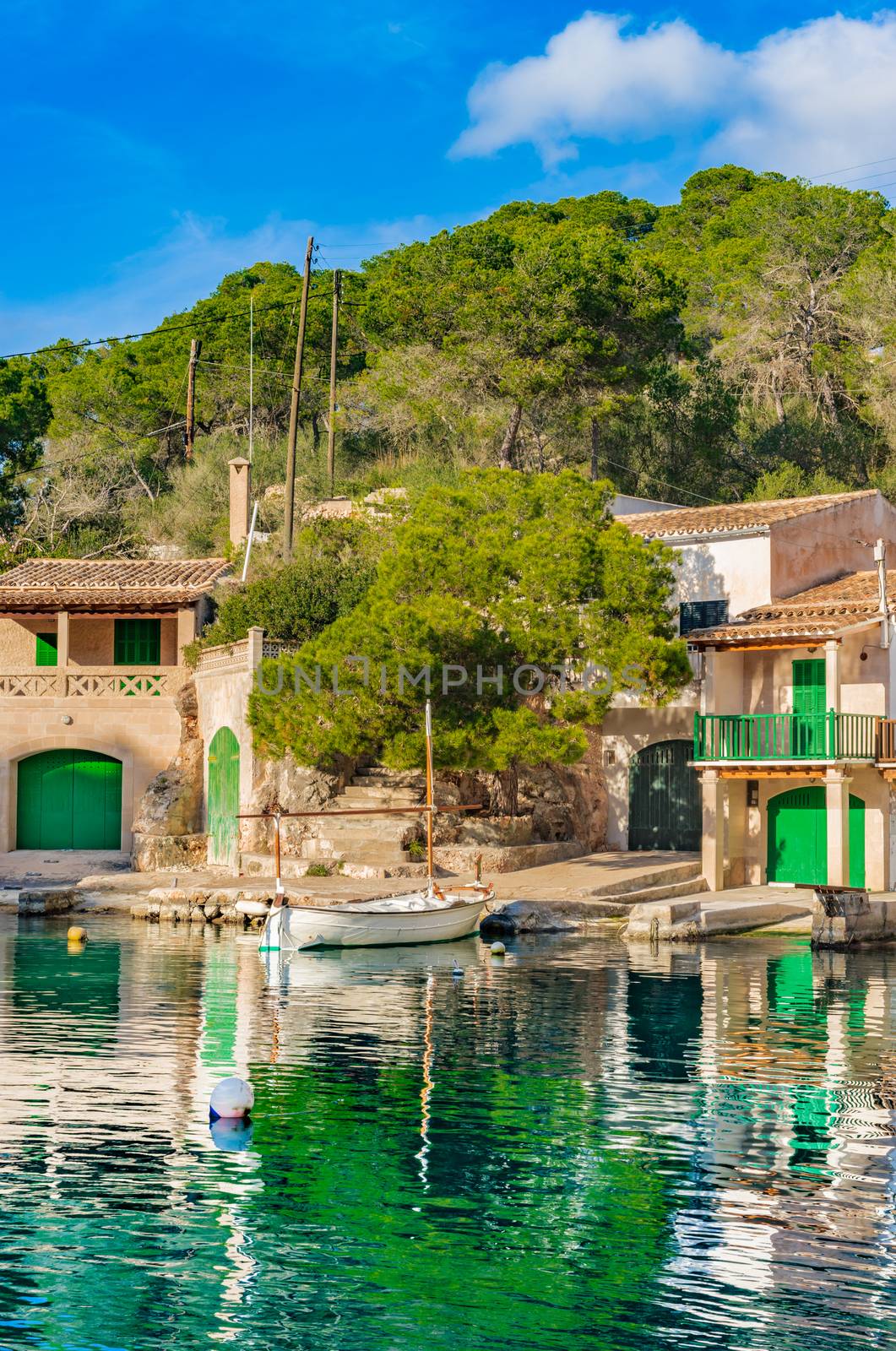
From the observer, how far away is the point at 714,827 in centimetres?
3238

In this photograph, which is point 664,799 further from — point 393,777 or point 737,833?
point 393,777

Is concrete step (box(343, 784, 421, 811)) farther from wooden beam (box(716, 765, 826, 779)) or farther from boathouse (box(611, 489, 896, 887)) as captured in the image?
wooden beam (box(716, 765, 826, 779))

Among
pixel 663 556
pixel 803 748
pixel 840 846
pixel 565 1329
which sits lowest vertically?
pixel 565 1329

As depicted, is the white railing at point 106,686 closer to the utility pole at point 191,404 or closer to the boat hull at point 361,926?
the boat hull at point 361,926

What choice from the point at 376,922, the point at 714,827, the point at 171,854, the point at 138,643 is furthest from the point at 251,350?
the point at 376,922

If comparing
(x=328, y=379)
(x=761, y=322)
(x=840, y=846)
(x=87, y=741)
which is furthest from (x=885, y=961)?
(x=328, y=379)

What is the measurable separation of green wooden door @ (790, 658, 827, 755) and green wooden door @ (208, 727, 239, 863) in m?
12.9

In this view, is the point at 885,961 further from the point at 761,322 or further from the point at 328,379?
the point at 328,379

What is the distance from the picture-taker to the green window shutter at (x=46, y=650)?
41.6 meters

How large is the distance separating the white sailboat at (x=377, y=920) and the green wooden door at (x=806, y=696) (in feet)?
24.4

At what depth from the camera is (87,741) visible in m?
39.9

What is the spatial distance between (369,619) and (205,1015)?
1397 cm

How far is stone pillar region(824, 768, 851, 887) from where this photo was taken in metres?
30.0

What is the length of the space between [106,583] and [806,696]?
1891cm
